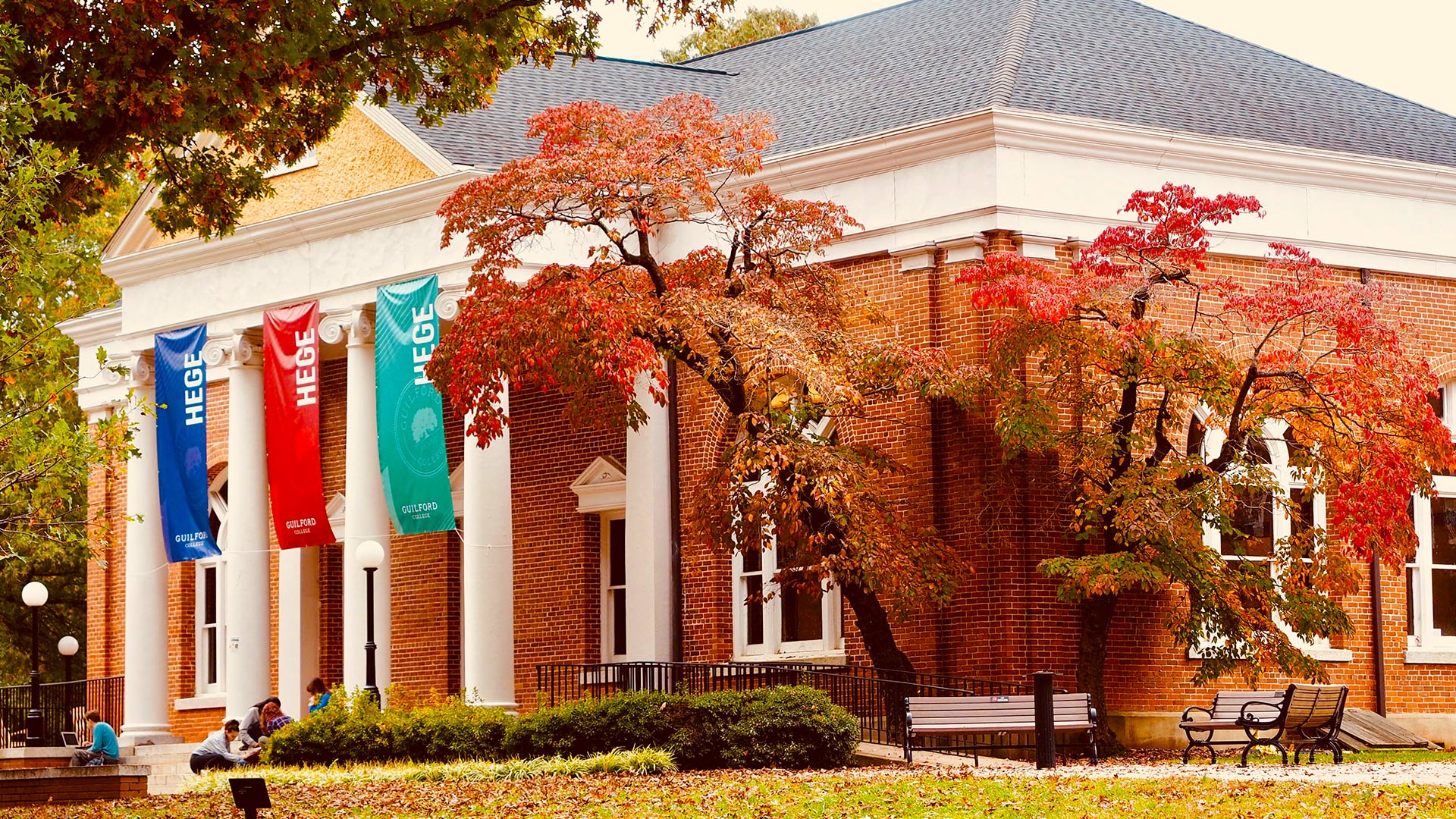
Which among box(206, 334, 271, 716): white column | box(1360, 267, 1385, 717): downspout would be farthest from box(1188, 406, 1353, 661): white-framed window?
box(206, 334, 271, 716): white column

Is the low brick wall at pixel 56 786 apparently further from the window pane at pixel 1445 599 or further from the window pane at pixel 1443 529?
the window pane at pixel 1443 529

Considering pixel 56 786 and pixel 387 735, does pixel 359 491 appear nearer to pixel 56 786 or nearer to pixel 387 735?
pixel 387 735

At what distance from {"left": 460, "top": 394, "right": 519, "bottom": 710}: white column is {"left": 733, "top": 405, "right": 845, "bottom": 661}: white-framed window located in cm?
309

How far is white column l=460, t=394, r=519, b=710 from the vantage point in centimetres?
2627

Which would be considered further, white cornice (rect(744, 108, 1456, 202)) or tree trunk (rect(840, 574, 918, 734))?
white cornice (rect(744, 108, 1456, 202))

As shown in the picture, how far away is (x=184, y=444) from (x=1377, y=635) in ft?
58.1

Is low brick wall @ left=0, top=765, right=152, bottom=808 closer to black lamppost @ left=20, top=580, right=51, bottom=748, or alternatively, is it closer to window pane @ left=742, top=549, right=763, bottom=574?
window pane @ left=742, top=549, right=763, bottom=574

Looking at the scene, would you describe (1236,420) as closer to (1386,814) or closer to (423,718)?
(1386,814)

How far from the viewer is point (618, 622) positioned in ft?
97.6

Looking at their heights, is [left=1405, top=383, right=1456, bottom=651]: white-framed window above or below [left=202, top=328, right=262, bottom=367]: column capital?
below

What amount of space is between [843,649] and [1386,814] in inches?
451

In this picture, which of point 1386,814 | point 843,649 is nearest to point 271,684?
point 843,649

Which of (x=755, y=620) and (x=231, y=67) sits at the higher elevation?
(x=231, y=67)

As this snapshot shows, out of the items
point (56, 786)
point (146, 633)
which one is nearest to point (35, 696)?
point (146, 633)
